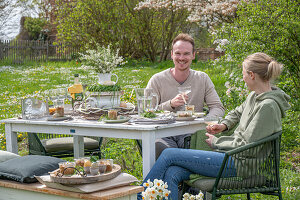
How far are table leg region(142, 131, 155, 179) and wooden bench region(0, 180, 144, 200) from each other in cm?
38

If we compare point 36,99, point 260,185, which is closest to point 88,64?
point 36,99

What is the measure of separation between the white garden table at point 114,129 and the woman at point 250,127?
0.14 m

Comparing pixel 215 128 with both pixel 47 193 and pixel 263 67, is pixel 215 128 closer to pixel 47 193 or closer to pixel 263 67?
Answer: pixel 263 67

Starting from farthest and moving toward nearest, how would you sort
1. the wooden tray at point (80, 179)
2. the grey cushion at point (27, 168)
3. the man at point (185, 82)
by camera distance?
the man at point (185, 82), the grey cushion at point (27, 168), the wooden tray at point (80, 179)

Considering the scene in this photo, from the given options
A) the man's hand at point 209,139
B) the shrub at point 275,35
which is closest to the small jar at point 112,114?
the man's hand at point 209,139

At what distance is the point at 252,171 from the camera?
3117 mm

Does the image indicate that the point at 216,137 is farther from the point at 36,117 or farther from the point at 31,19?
the point at 31,19

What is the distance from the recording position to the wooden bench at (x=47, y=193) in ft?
9.28

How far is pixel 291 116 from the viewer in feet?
18.5

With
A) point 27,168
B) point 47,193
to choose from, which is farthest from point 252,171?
point 27,168

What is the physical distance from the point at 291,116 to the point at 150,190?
127 inches

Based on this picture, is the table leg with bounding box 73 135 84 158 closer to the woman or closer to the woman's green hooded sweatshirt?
the woman

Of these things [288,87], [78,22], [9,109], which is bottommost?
[9,109]

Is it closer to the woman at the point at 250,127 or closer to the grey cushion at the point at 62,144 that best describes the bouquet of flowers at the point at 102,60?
the woman at the point at 250,127
